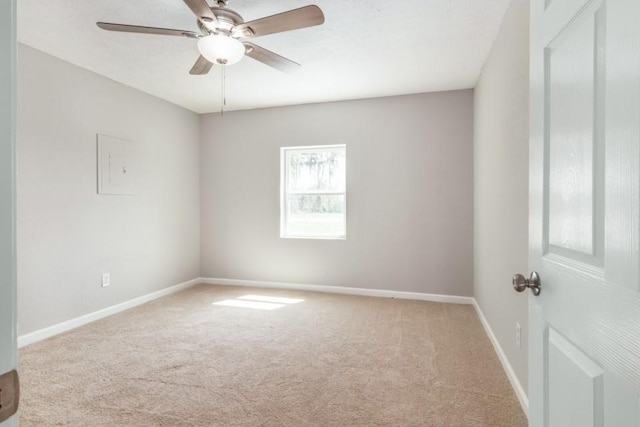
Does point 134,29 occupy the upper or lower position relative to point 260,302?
upper

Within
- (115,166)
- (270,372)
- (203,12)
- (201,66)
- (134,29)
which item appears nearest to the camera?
(203,12)

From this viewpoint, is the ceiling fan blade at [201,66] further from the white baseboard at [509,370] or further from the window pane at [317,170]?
the white baseboard at [509,370]

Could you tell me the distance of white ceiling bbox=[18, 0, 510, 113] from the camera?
2.27 meters

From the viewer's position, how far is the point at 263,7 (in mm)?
→ 2246

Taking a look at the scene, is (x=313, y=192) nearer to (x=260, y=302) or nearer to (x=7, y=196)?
(x=260, y=302)

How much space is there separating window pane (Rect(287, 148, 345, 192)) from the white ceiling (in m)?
0.76

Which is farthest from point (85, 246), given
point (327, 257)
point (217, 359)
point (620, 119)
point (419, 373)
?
point (620, 119)

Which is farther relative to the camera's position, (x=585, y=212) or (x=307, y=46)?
(x=307, y=46)

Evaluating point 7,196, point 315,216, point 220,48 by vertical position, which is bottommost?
point 315,216

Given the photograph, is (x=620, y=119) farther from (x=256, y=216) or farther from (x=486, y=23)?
(x=256, y=216)

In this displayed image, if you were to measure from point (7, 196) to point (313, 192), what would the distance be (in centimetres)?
409

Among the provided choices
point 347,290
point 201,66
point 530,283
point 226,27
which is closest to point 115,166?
point 201,66

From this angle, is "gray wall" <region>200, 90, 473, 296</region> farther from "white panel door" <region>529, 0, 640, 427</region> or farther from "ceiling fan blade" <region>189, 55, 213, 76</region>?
"white panel door" <region>529, 0, 640, 427</region>

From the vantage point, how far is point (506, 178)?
7.51 ft
